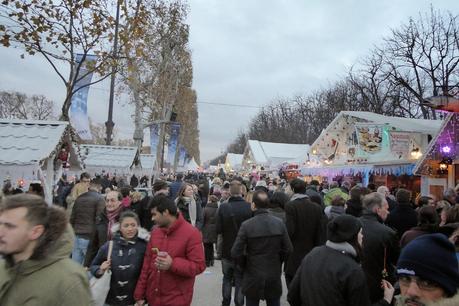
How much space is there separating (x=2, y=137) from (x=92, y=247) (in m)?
3.80

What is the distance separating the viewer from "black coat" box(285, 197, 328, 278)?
6.07m

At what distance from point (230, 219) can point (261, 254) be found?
66.0 inches

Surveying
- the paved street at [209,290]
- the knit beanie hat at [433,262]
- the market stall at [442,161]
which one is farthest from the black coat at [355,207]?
the market stall at [442,161]

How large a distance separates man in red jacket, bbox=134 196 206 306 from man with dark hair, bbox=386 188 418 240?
3.82 m

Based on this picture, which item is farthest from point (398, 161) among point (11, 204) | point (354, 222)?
point (11, 204)

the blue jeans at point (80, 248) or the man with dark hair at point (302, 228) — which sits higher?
the man with dark hair at point (302, 228)

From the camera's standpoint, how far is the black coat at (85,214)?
7332 mm

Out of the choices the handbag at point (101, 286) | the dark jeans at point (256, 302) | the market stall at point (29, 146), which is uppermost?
the market stall at point (29, 146)

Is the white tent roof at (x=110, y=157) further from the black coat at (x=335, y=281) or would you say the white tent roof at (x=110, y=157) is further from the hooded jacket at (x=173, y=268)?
the black coat at (x=335, y=281)

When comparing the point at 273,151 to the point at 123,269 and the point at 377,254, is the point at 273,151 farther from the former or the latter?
the point at 123,269

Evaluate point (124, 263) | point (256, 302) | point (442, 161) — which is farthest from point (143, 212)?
point (442, 161)

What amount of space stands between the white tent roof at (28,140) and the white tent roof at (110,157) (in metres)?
10.1

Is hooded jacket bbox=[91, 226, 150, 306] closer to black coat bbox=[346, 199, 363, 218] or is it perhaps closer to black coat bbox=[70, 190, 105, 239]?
black coat bbox=[70, 190, 105, 239]

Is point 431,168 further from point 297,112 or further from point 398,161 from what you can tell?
point 297,112
